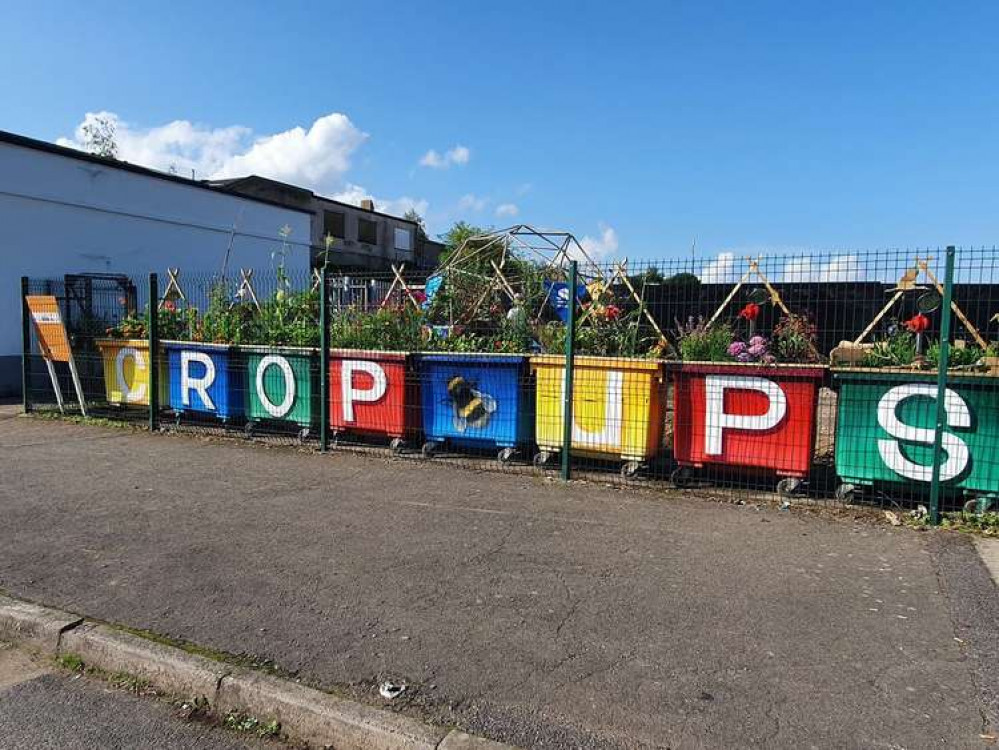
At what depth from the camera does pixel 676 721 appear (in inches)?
120

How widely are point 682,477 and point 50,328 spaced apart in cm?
981

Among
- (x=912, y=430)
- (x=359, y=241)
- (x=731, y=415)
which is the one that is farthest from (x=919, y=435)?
(x=359, y=241)

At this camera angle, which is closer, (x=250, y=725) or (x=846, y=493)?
(x=250, y=725)

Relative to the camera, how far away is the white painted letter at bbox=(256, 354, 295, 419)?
368 inches

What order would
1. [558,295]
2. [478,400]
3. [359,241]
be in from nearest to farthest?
[478,400] < [558,295] < [359,241]

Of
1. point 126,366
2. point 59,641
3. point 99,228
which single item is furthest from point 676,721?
point 99,228

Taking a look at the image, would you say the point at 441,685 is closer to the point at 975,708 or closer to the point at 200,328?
the point at 975,708

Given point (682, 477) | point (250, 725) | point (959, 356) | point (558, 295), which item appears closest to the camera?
point (250, 725)

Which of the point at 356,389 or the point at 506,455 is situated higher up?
the point at 356,389

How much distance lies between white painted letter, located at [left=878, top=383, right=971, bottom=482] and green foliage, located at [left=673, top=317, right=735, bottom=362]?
145 cm

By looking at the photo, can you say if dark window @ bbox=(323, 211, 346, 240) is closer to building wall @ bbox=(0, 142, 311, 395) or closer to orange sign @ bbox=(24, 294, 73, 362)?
building wall @ bbox=(0, 142, 311, 395)

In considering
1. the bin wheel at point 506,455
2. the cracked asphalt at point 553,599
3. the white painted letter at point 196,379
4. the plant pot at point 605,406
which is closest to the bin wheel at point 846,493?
the cracked asphalt at point 553,599

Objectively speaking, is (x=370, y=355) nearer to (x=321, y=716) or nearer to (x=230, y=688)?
(x=230, y=688)

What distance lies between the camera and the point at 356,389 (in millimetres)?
8883
